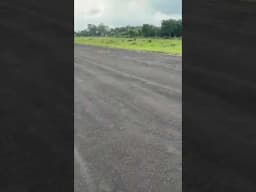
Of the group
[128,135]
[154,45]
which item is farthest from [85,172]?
[154,45]

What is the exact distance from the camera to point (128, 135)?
19.3 feet

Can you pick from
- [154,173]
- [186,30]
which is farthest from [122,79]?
[186,30]

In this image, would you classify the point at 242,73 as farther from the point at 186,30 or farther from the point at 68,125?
the point at 68,125

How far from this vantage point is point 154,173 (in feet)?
13.1

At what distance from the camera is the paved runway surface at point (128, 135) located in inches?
148

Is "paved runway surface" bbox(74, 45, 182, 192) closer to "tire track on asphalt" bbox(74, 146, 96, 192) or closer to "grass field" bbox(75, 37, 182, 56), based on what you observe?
"tire track on asphalt" bbox(74, 146, 96, 192)

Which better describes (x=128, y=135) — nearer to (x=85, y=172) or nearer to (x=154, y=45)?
(x=85, y=172)

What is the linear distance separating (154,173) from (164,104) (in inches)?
163

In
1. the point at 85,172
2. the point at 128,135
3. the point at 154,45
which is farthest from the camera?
the point at 154,45

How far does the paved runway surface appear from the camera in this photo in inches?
148

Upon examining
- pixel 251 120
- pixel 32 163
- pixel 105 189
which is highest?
pixel 251 120

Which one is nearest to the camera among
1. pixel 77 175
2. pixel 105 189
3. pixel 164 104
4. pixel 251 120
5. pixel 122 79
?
pixel 251 120

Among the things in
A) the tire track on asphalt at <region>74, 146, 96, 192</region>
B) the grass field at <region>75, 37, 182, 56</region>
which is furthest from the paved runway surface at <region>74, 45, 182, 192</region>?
the grass field at <region>75, 37, 182, 56</region>

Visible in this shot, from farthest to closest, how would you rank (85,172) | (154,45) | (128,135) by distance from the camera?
1. (154,45)
2. (128,135)
3. (85,172)
